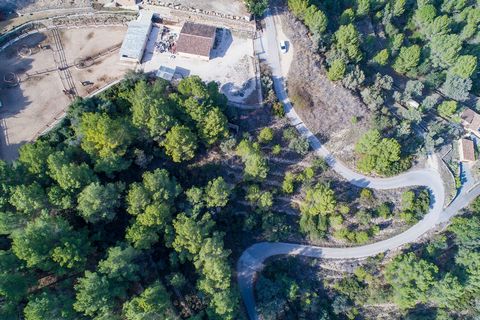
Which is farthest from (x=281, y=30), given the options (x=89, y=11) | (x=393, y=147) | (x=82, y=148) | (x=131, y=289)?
(x=131, y=289)

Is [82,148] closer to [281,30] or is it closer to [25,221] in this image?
[25,221]

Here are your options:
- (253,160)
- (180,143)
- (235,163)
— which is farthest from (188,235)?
(235,163)

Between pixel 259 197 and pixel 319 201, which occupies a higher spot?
pixel 259 197

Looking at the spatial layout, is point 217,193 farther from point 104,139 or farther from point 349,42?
point 349,42

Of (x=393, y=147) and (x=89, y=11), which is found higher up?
(x=89, y=11)

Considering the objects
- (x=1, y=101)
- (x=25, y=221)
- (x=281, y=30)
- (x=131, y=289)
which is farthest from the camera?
(x=281, y=30)

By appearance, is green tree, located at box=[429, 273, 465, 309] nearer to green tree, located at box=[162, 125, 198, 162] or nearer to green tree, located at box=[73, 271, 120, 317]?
green tree, located at box=[162, 125, 198, 162]

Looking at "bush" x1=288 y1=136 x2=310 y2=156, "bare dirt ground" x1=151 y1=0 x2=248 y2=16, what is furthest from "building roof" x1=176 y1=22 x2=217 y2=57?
"bush" x1=288 y1=136 x2=310 y2=156

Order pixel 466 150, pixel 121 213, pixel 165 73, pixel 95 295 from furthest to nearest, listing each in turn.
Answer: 1. pixel 466 150
2. pixel 165 73
3. pixel 121 213
4. pixel 95 295
